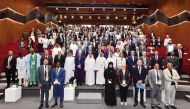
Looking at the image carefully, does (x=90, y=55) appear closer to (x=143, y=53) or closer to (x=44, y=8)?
(x=143, y=53)

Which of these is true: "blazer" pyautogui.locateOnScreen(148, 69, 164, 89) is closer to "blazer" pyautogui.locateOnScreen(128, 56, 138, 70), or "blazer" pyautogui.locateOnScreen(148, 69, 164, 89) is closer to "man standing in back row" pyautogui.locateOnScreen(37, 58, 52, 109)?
"blazer" pyautogui.locateOnScreen(128, 56, 138, 70)

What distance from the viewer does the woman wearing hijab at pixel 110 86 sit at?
436 inches

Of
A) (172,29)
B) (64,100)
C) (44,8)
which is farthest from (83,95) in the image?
(44,8)

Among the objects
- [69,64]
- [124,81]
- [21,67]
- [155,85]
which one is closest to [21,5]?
[21,67]

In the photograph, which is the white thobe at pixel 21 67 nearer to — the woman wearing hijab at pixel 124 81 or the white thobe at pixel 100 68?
the white thobe at pixel 100 68

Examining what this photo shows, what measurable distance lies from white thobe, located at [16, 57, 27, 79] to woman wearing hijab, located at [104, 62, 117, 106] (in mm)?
3742

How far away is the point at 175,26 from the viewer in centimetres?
1939

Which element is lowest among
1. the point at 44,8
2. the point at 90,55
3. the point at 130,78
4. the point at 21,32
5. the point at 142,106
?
the point at 142,106

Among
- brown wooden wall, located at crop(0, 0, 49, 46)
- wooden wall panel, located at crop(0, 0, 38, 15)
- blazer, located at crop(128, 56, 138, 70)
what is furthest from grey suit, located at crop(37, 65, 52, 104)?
wooden wall panel, located at crop(0, 0, 38, 15)

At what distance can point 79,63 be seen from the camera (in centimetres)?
1336

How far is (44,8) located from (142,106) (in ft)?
65.8

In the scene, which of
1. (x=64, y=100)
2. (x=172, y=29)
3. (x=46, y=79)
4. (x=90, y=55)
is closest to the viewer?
Answer: (x=46, y=79)

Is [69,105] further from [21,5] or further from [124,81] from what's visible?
[21,5]

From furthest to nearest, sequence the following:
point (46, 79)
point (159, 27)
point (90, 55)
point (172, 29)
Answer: point (159, 27), point (172, 29), point (90, 55), point (46, 79)
